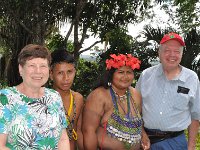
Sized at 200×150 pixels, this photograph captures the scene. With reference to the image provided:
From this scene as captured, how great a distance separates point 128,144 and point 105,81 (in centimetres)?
66

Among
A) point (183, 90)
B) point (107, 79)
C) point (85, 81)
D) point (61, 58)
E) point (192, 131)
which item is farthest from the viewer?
point (85, 81)

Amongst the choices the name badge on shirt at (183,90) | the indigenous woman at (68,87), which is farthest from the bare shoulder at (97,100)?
the name badge on shirt at (183,90)

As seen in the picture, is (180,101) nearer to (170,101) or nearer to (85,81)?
(170,101)

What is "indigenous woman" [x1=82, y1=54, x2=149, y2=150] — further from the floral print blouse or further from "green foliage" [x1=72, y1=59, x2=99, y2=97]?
"green foliage" [x1=72, y1=59, x2=99, y2=97]

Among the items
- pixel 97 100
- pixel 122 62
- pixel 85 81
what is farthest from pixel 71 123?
pixel 85 81

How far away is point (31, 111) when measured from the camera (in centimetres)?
268

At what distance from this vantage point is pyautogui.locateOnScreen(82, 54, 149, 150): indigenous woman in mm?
3418

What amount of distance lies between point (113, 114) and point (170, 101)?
2.16 ft

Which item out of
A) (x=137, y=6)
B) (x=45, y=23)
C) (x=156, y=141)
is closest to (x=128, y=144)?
(x=156, y=141)

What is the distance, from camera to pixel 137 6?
10.5 meters

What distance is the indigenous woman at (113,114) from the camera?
→ 11.2 ft

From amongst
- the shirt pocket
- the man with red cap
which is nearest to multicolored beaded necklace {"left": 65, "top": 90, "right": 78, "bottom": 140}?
the man with red cap

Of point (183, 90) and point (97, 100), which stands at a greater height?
point (183, 90)

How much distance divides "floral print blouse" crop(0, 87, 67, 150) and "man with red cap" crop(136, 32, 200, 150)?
1.25 meters
